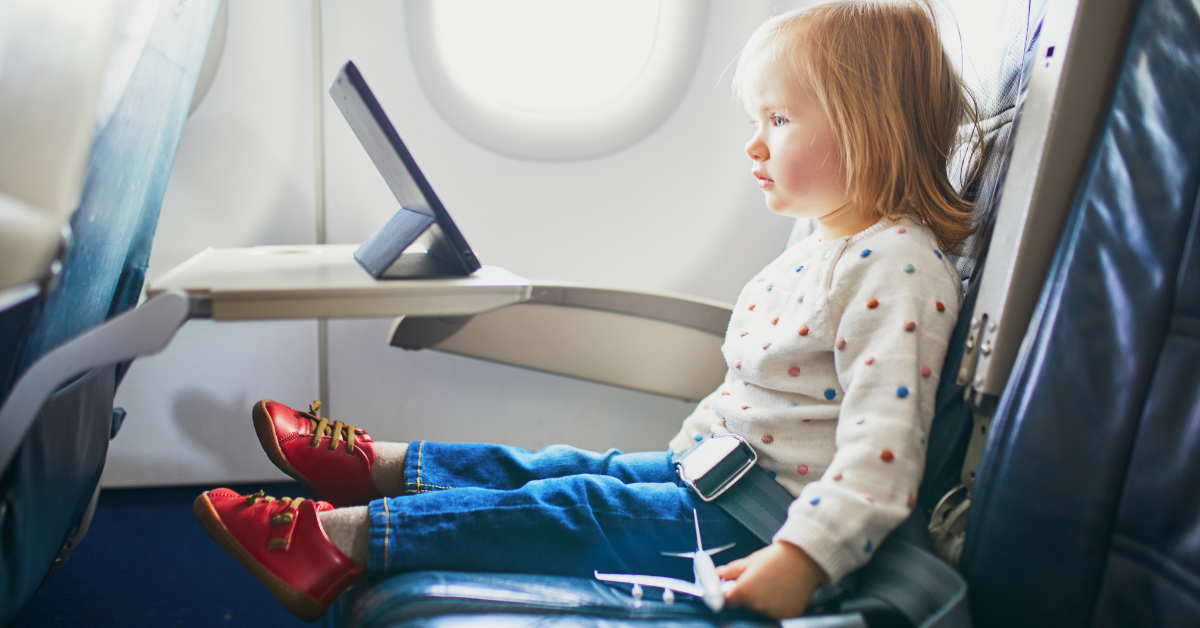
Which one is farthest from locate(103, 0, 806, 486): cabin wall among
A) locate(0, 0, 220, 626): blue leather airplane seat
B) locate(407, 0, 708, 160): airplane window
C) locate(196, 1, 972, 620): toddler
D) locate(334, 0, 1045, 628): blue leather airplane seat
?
locate(334, 0, 1045, 628): blue leather airplane seat

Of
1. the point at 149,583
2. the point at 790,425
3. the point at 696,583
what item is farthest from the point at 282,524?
the point at 149,583

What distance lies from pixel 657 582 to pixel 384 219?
3.29 feet

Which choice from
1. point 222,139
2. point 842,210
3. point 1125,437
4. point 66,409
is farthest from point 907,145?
point 222,139

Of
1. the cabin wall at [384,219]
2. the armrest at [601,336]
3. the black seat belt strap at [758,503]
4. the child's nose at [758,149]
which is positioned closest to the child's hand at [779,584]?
the black seat belt strap at [758,503]

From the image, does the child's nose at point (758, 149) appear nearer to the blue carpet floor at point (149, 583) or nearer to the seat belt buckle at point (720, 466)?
the seat belt buckle at point (720, 466)

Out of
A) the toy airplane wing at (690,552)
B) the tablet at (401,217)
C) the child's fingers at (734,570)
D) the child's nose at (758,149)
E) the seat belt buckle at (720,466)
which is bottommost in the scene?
the toy airplane wing at (690,552)

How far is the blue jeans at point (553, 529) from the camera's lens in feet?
2.39

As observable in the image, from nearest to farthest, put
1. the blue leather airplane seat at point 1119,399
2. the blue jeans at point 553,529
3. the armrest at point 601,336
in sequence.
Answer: the blue leather airplane seat at point 1119,399 → the blue jeans at point 553,529 → the armrest at point 601,336

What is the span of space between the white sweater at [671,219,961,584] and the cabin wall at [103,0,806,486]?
0.57 metres

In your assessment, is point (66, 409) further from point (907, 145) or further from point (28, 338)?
point (907, 145)

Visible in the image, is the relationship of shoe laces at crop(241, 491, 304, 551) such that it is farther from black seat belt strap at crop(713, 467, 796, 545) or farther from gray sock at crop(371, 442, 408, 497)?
black seat belt strap at crop(713, 467, 796, 545)

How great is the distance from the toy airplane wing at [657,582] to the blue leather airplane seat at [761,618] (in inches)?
0.5

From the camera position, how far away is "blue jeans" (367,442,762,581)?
729 mm

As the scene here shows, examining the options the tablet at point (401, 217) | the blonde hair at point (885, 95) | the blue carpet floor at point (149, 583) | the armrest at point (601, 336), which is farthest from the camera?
the armrest at point (601, 336)
